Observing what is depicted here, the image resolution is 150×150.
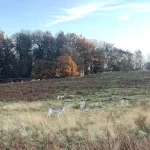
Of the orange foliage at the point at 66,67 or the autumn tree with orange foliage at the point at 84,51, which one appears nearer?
the orange foliage at the point at 66,67

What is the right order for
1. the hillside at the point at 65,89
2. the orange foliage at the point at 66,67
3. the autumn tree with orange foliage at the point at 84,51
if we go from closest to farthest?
the hillside at the point at 65,89, the orange foliage at the point at 66,67, the autumn tree with orange foliage at the point at 84,51

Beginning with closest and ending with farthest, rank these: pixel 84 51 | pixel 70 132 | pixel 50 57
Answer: pixel 70 132, pixel 84 51, pixel 50 57

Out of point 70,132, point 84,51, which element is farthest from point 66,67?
point 70,132

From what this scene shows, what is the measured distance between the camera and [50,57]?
3241 inches

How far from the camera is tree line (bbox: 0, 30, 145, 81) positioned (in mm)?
72312

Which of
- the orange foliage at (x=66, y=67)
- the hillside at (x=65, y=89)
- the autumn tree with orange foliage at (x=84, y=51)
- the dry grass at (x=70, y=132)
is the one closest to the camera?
the dry grass at (x=70, y=132)

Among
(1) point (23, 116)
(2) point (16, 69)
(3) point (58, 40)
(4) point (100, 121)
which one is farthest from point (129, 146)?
(3) point (58, 40)

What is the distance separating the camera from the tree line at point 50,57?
7231cm

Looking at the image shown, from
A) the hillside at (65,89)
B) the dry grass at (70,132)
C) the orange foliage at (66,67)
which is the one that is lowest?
the hillside at (65,89)

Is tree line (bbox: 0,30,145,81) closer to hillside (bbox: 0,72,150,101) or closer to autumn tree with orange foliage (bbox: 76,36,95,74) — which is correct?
autumn tree with orange foliage (bbox: 76,36,95,74)

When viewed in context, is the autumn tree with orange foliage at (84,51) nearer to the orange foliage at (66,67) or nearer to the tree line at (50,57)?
the tree line at (50,57)

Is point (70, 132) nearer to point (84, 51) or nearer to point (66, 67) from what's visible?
point (66, 67)

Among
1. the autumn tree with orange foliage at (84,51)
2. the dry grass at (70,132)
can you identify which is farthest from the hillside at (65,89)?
the autumn tree with orange foliage at (84,51)

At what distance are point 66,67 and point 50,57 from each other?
11.6 m
